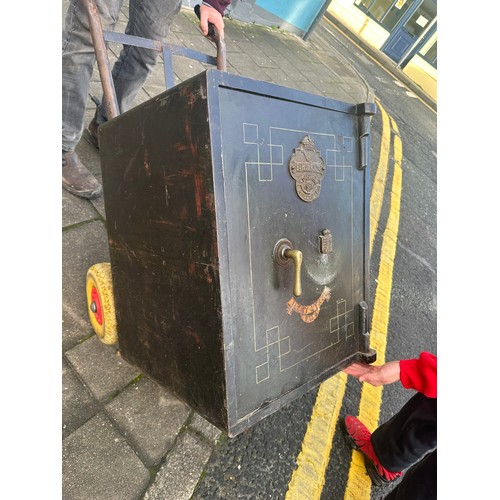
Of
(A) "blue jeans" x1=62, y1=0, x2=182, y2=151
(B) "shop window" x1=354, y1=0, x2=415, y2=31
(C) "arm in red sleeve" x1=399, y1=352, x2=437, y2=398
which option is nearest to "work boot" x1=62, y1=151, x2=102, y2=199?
(A) "blue jeans" x1=62, y1=0, x2=182, y2=151

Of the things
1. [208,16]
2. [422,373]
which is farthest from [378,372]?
[208,16]

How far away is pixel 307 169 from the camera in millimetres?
1183

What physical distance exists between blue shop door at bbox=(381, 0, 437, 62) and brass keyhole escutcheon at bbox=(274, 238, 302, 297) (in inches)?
500

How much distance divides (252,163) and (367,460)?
63.8 inches

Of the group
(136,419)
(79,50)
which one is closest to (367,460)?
(136,419)

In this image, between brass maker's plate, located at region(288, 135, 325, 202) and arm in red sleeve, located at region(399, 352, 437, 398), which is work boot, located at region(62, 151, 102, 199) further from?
arm in red sleeve, located at region(399, 352, 437, 398)

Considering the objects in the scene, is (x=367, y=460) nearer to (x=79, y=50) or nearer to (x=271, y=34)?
(x=79, y=50)

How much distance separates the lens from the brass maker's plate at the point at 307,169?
1.15 metres

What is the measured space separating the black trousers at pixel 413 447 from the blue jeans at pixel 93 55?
6.75ft

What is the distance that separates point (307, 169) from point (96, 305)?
107 centimetres

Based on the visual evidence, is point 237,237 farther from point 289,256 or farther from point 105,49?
point 105,49

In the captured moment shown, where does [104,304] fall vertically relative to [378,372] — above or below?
below

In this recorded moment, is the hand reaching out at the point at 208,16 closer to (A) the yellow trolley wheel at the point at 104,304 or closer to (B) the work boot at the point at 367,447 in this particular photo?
(A) the yellow trolley wheel at the point at 104,304

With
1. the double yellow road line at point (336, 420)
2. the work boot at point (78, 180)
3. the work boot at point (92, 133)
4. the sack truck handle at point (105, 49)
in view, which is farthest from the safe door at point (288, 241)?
the work boot at point (92, 133)
